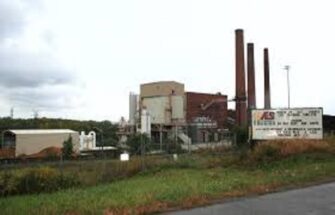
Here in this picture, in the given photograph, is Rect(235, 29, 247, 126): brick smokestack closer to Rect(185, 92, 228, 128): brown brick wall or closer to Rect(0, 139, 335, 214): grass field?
Rect(185, 92, 228, 128): brown brick wall

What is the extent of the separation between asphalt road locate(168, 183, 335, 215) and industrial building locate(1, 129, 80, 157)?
44985 millimetres

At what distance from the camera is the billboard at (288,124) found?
1261 inches

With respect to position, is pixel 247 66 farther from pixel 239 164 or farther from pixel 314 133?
pixel 239 164

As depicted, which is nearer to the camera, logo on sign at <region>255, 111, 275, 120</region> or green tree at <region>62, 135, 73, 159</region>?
logo on sign at <region>255, 111, 275, 120</region>

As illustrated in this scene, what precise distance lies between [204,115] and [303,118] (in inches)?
2262

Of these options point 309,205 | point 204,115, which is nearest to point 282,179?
point 309,205

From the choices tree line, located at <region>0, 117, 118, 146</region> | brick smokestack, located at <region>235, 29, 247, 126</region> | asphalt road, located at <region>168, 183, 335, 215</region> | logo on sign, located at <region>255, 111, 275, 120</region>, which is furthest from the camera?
tree line, located at <region>0, 117, 118, 146</region>

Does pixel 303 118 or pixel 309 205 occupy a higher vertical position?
pixel 303 118

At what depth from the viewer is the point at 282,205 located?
12.5 metres

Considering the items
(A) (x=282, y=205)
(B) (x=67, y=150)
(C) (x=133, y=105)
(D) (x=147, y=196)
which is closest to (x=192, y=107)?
(C) (x=133, y=105)

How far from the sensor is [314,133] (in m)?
32.0

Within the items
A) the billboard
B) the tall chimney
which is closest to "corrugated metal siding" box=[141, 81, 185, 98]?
the tall chimney

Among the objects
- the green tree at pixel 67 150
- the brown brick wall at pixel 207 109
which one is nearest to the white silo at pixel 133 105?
the brown brick wall at pixel 207 109

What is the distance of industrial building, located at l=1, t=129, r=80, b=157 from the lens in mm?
57688
